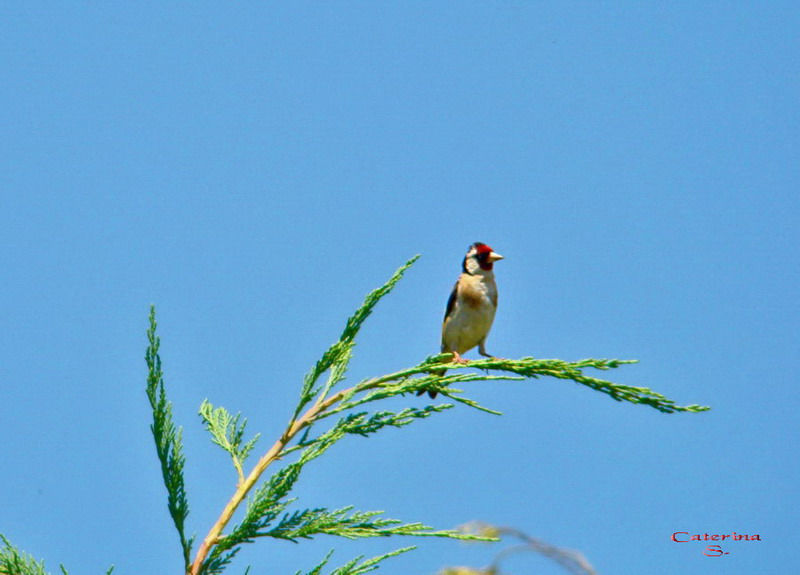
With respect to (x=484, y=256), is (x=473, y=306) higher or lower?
lower

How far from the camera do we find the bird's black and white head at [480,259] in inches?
303

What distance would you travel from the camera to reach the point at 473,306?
7539 mm

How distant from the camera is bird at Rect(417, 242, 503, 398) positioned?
7547 mm

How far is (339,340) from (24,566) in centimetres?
129

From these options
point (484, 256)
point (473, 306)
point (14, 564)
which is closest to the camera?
point (14, 564)

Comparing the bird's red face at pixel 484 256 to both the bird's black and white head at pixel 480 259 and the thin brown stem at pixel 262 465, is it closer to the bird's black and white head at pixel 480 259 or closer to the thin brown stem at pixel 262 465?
the bird's black and white head at pixel 480 259

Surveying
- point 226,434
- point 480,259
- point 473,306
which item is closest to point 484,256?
point 480,259

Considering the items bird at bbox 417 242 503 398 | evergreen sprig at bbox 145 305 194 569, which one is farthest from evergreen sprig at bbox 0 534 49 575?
bird at bbox 417 242 503 398

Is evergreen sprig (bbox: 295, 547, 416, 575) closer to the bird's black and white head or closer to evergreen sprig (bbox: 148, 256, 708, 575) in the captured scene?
evergreen sprig (bbox: 148, 256, 708, 575)

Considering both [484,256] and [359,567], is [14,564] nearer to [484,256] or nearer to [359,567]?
[359,567]

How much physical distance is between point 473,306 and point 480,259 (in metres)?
0.47

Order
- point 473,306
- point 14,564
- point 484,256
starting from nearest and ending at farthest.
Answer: point 14,564 < point 473,306 < point 484,256

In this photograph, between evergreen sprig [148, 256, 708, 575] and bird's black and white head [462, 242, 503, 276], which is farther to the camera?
bird's black and white head [462, 242, 503, 276]

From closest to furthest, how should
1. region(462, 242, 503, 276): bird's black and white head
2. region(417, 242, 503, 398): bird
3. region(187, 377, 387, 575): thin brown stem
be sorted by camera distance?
region(187, 377, 387, 575): thin brown stem
region(417, 242, 503, 398): bird
region(462, 242, 503, 276): bird's black and white head
